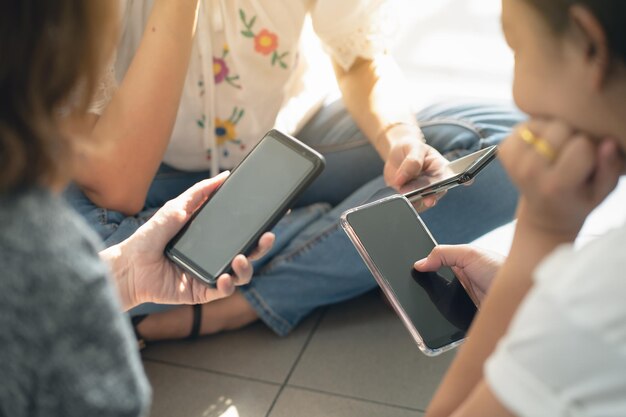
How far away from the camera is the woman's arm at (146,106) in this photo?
93 cm

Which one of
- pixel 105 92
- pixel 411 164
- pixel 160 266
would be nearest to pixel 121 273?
pixel 160 266

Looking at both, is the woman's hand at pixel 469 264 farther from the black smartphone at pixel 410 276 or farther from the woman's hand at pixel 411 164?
the woman's hand at pixel 411 164

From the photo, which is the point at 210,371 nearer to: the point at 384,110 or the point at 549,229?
the point at 384,110

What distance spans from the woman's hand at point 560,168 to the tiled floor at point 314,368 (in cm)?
47

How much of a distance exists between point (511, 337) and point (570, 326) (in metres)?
0.04

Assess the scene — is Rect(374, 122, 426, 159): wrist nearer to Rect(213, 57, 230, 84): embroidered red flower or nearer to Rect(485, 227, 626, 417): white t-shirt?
Rect(213, 57, 230, 84): embroidered red flower

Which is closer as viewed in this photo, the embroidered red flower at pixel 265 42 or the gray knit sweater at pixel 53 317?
the gray knit sweater at pixel 53 317

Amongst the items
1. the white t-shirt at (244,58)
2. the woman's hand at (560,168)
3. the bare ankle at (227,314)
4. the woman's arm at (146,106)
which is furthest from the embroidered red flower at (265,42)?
the woman's hand at (560,168)

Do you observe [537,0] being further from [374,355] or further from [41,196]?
[374,355]

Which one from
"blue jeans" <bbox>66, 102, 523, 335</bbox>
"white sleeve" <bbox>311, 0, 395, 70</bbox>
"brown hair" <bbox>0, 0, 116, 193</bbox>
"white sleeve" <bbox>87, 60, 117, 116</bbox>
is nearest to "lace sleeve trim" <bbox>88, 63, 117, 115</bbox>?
"white sleeve" <bbox>87, 60, 117, 116</bbox>

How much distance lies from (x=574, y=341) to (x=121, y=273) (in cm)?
54

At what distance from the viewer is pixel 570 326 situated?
0.43 meters

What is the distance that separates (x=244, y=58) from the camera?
102 centimetres

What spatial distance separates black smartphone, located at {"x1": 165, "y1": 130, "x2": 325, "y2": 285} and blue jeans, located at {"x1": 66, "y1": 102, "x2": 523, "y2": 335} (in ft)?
0.56
